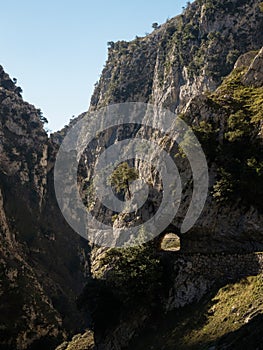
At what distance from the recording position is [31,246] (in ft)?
265

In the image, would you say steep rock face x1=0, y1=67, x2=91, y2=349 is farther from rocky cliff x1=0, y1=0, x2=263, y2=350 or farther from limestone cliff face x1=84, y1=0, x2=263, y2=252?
limestone cliff face x1=84, y1=0, x2=263, y2=252

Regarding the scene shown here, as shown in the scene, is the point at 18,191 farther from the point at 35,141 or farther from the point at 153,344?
the point at 153,344

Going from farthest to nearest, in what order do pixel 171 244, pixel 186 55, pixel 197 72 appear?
pixel 186 55
pixel 197 72
pixel 171 244

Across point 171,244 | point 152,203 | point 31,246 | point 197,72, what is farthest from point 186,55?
→ point 152,203

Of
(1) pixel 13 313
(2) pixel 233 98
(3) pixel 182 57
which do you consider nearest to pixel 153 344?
(2) pixel 233 98

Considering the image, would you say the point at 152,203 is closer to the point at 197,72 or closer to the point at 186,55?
the point at 197,72

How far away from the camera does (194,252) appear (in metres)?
31.2

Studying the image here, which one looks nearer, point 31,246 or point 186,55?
point 31,246

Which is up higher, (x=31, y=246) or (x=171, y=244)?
(x=31, y=246)

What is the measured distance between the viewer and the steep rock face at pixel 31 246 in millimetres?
53500

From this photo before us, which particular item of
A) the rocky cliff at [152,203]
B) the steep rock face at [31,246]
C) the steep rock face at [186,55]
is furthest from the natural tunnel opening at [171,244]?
the steep rock face at [186,55]

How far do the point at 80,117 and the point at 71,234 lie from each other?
84.0 metres

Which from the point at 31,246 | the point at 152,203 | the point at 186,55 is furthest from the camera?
the point at 186,55

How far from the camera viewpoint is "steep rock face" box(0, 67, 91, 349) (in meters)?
53.5
